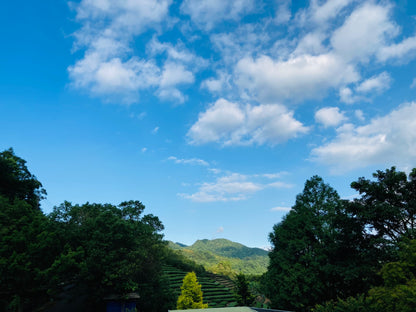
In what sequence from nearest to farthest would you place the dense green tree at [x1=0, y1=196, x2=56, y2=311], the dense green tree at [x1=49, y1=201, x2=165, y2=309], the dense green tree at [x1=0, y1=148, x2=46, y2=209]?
the dense green tree at [x1=0, y1=196, x2=56, y2=311], the dense green tree at [x1=49, y1=201, x2=165, y2=309], the dense green tree at [x1=0, y1=148, x2=46, y2=209]

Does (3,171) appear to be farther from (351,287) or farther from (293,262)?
(351,287)

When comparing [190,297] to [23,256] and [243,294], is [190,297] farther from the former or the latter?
[23,256]

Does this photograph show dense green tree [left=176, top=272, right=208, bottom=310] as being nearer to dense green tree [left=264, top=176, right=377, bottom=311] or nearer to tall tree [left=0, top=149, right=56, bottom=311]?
dense green tree [left=264, top=176, right=377, bottom=311]

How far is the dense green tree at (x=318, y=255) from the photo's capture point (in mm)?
26781

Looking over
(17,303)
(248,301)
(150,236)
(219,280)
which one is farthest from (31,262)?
(219,280)

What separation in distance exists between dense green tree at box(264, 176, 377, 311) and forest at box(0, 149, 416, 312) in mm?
108

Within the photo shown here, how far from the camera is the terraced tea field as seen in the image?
222ft

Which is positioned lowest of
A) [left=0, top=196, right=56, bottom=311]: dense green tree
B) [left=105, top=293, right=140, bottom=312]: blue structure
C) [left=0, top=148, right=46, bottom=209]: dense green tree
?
[left=105, top=293, right=140, bottom=312]: blue structure

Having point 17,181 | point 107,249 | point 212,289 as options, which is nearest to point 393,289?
point 107,249

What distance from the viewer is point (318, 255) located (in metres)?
30.0

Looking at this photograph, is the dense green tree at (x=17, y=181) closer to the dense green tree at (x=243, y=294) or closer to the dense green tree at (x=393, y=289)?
the dense green tree at (x=393, y=289)

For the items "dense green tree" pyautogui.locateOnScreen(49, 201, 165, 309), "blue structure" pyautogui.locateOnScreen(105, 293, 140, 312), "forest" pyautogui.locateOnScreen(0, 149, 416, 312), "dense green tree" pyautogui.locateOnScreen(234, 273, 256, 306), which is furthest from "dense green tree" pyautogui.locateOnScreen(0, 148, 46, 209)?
"dense green tree" pyautogui.locateOnScreen(234, 273, 256, 306)

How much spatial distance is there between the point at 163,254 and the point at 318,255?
680 inches

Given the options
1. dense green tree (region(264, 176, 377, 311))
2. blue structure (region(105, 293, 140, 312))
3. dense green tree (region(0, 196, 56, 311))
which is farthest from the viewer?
dense green tree (region(264, 176, 377, 311))
